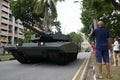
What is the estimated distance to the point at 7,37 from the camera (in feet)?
243

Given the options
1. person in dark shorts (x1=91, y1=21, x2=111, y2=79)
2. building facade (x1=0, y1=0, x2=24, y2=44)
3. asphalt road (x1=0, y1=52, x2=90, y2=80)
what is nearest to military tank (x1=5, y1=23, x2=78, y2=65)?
asphalt road (x1=0, y1=52, x2=90, y2=80)

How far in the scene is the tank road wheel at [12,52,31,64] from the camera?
1759 centimetres

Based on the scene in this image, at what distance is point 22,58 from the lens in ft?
59.4

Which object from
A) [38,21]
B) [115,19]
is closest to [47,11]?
[115,19]

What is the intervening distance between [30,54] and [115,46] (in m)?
4.89

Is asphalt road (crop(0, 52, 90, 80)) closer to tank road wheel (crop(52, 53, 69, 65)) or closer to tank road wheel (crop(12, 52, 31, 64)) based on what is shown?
tank road wheel (crop(52, 53, 69, 65))

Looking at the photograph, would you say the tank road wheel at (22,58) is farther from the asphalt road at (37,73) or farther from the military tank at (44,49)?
the asphalt road at (37,73)

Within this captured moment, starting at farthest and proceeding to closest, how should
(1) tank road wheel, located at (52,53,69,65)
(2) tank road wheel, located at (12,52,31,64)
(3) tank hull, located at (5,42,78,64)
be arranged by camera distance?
(2) tank road wheel, located at (12,52,31,64) < (1) tank road wheel, located at (52,53,69,65) < (3) tank hull, located at (5,42,78,64)

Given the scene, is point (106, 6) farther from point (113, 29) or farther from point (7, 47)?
point (113, 29)

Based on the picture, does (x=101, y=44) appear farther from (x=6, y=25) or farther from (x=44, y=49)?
(x=6, y=25)

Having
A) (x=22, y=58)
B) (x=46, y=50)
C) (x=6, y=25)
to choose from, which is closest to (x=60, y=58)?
(x=46, y=50)

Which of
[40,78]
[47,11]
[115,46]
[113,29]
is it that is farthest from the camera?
[113,29]

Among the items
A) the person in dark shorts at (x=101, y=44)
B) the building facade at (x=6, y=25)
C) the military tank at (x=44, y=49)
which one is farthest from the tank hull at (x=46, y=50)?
the building facade at (x=6, y=25)

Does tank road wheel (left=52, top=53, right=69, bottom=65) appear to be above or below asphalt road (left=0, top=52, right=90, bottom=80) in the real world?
above
